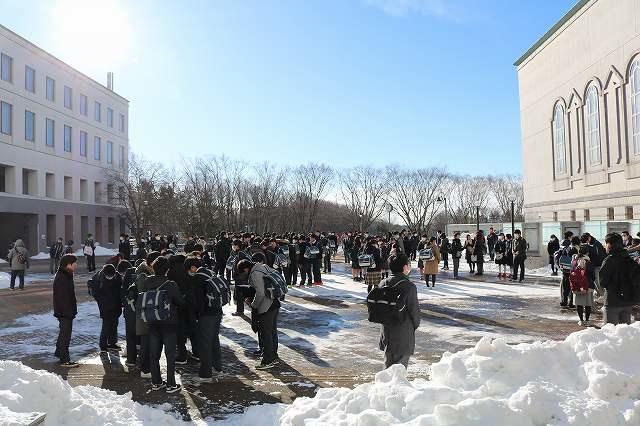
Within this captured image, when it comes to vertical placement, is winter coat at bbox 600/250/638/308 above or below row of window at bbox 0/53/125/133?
below

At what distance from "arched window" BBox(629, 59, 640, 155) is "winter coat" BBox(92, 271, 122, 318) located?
89.7ft

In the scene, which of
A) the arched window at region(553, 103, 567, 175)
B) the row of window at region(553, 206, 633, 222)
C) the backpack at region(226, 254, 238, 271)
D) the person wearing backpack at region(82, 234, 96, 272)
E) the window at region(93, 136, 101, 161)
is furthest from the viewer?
the window at region(93, 136, 101, 161)

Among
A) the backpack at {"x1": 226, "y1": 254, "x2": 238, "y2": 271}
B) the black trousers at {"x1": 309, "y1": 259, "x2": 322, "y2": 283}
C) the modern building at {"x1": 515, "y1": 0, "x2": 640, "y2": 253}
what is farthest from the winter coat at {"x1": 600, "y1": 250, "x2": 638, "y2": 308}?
the modern building at {"x1": 515, "y1": 0, "x2": 640, "y2": 253}

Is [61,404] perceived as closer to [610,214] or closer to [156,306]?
[156,306]

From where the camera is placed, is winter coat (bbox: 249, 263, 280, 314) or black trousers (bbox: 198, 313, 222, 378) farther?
winter coat (bbox: 249, 263, 280, 314)

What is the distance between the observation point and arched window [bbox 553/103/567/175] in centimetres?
3584

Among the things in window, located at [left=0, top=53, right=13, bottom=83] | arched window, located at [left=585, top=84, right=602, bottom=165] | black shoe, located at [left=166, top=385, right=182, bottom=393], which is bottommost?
black shoe, located at [left=166, top=385, right=182, bottom=393]

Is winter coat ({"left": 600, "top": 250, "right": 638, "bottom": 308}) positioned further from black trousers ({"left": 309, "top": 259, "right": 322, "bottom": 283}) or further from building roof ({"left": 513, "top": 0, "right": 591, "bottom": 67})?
building roof ({"left": 513, "top": 0, "right": 591, "bottom": 67})

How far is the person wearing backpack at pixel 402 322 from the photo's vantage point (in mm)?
6020

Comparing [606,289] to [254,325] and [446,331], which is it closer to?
[446,331]

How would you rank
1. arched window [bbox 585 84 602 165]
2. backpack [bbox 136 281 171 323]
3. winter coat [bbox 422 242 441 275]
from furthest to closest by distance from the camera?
arched window [bbox 585 84 602 165]
winter coat [bbox 422 242 441 275]
backpack [bbox 136 281 171 323]

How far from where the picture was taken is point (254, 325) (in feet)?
29.4

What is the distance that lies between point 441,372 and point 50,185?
45.4 m

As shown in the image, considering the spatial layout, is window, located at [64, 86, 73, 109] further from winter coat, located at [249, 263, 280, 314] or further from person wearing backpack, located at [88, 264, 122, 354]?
winter coat, located at [249, 263, 280, 314]
